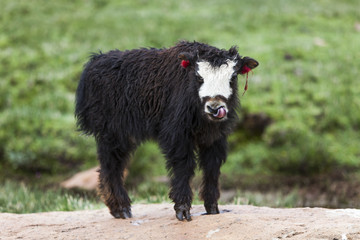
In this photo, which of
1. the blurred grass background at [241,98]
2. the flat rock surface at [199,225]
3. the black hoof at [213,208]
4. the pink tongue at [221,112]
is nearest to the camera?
the flat rock surface at [199,225]

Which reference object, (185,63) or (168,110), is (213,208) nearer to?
(168,110)

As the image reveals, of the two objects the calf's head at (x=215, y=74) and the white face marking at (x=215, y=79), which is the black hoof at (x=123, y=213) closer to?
the calf's head at (x=215, y=74)

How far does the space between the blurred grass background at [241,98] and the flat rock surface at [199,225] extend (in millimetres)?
1742

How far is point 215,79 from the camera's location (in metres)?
5.89

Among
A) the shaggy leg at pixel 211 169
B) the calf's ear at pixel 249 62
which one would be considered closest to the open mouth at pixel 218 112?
the calf's ear at pixel 249 62

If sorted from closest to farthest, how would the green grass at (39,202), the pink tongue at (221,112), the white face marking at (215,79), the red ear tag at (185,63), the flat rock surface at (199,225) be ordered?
1. the flat rock surface at (199,225)
2. the pink tongue at (221,112)
3. the white face marking at (215,79)
4. the red ear tag at (185,63)
5. the green grass at (39,202)

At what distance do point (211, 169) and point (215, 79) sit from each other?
143cm

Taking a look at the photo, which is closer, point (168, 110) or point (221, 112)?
point (221, 112)

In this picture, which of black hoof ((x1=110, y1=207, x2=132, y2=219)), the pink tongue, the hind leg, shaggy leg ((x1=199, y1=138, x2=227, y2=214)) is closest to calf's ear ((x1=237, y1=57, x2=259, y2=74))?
the pink tongue

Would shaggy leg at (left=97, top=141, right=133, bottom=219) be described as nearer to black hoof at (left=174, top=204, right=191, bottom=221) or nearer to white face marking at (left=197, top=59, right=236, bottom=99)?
black hoof at (left=174, top=204, right=191, bottom=221)

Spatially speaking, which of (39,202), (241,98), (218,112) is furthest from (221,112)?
(241,98)

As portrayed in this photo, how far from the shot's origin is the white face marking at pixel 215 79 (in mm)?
5828

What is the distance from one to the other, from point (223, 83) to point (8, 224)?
11.6 feet

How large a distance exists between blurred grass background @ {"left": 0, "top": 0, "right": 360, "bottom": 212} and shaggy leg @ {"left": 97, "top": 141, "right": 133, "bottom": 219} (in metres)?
1.61
